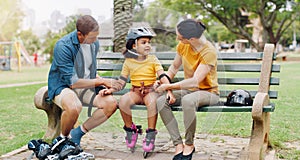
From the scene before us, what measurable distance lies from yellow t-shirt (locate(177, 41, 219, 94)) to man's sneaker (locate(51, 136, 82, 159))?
3.94 feet

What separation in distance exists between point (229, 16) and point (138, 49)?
3058 cm

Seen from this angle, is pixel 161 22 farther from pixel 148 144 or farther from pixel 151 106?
pixel 148 144

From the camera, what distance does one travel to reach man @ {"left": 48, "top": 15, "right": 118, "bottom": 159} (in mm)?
4070

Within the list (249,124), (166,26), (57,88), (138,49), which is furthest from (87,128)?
(249,124)

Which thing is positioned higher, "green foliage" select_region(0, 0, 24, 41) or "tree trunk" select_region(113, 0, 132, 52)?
"green foliage" select_region(0, 0, 24, 41)

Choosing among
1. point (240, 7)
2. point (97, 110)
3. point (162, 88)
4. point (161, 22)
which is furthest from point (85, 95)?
point (240, 7)

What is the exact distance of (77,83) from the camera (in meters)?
4.08

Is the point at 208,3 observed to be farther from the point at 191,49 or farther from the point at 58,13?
the point at 58,13

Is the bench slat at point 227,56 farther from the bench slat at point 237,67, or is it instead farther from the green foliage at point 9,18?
the green foliage at point 9,18

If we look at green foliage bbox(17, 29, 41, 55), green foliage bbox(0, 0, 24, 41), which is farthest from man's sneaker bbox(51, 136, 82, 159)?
green foliage bbox(17, 29, 41, 55)

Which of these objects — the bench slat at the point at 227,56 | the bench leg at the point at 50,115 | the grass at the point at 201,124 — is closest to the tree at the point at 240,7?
the grass at the point at 201,124

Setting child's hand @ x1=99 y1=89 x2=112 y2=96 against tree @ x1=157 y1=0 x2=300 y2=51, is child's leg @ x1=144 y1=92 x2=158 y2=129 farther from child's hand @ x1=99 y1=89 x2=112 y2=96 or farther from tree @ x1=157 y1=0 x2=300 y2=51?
tree @ x1=157 y1=0 x2=300 y2=51

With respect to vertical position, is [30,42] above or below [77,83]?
below

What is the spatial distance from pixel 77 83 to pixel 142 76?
0.61 m
